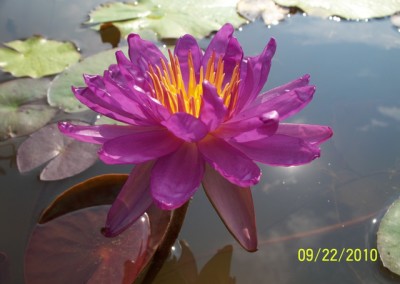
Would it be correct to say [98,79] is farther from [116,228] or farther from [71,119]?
[71,119]

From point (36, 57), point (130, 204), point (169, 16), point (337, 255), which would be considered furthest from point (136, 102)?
point (169, 16)

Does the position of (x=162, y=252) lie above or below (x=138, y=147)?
below

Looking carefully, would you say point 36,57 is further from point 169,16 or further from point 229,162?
point 229,162

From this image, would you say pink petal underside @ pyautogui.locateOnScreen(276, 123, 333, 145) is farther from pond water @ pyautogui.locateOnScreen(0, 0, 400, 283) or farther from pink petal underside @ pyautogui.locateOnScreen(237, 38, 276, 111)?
pond water @ pyautogui.locateOnScreen(0, 0, 400, 283)

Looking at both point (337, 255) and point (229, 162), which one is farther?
point (337, 255)

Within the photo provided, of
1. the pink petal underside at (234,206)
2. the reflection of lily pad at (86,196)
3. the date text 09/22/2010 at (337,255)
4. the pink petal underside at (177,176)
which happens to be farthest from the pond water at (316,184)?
the pink petal underside at (177,176)

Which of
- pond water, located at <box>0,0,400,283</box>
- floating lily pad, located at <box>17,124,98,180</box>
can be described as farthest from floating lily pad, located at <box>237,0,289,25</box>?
floating lily pad, located at <box>17,124,98,180</box>
